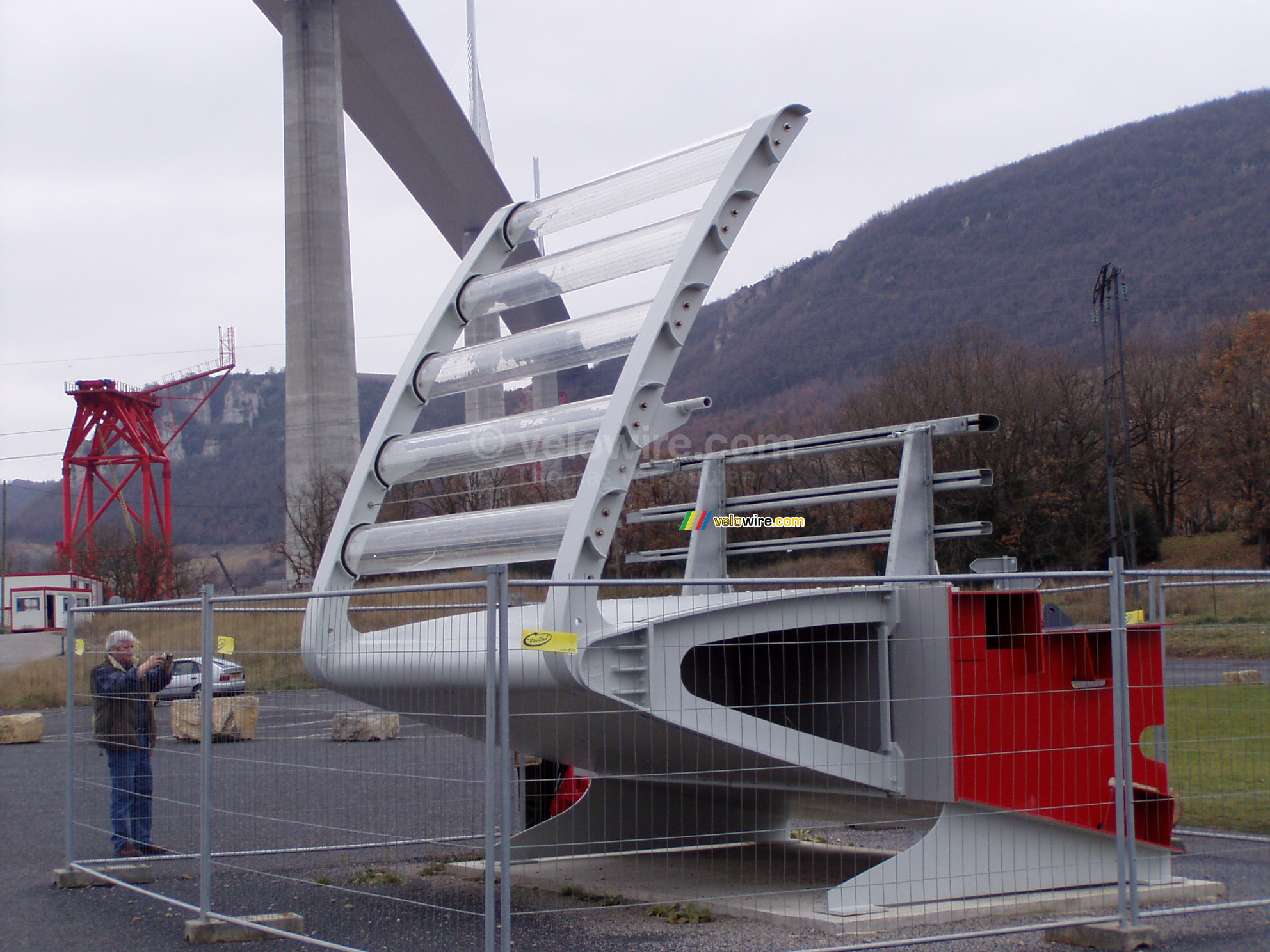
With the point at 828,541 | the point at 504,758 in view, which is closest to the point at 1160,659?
the point at 828,541

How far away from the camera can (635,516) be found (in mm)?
8195

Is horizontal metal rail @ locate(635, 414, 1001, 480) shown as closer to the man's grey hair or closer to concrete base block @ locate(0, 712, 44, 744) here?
the man's grey hair

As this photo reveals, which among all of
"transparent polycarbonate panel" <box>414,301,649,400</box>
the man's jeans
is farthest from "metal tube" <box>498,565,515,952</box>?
the man's jeans

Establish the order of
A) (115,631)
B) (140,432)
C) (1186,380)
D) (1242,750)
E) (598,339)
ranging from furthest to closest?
(140,432) → (1186,380) → (115,631) → (1242,750) → (598,339)

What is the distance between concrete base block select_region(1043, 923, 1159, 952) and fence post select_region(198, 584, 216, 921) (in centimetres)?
428

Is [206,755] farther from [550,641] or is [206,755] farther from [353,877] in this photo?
[550,641]

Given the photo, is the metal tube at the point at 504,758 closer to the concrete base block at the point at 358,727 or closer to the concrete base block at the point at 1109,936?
the concrete base block at the point at 358,727

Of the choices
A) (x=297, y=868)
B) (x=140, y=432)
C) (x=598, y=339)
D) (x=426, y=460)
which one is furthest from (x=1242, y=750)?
(x=140, y=432)

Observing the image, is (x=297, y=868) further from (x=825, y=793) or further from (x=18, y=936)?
(x=825, y=793)

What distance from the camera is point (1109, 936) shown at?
5469mm

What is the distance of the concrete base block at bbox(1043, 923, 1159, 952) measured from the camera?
17.9 ft

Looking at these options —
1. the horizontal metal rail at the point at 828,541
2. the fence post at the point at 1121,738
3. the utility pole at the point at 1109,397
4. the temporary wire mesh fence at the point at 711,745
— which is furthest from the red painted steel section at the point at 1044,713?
the utility pole at the point at 1109,397

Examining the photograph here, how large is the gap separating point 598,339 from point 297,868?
4.52 meters

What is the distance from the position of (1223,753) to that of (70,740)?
7.60 metres
